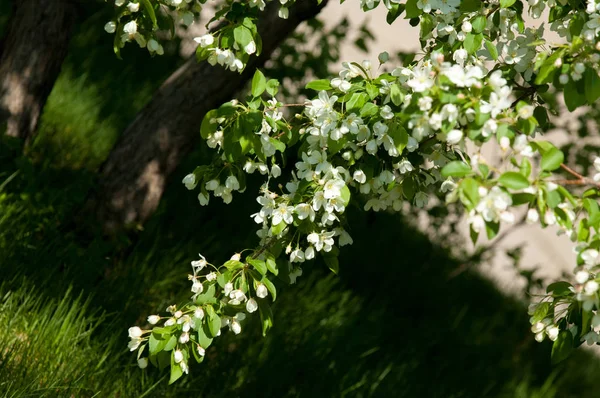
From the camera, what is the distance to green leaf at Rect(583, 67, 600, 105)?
186 cm

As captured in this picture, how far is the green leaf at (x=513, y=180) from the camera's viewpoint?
160 centimetres

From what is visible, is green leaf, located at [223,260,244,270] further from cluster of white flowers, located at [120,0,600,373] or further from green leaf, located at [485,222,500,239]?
green leaf, located at [485,222,500,239]

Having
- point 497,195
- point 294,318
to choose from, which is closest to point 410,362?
point 294,318

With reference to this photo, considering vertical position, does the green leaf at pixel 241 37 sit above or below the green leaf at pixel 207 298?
above

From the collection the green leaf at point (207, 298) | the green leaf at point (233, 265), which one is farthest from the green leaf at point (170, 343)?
the green leaf at point (233, 265)

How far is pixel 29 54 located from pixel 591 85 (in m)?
2.54

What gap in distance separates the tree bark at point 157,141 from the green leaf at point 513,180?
180cm

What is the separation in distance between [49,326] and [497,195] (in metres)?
1.79

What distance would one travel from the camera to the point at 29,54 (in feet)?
11.4

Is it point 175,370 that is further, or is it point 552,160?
point 175,370

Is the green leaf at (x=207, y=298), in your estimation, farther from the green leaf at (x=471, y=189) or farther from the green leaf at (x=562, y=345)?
the green leaf at (x=562, y=345)

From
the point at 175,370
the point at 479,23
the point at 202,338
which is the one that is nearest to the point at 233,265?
the point at 202,338

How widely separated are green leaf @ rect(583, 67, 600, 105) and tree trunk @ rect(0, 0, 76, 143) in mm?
2427

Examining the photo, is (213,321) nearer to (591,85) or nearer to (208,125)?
(208,125)
